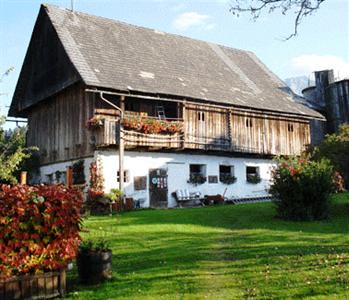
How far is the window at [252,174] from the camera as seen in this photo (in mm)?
29617

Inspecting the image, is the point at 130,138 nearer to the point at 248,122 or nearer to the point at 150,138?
the point at 150,138

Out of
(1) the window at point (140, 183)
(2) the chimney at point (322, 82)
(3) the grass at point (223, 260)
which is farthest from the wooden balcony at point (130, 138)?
(2) the chimney at point (322, 82)

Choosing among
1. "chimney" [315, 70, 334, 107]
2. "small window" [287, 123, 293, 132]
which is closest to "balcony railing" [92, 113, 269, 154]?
"small window" [287, 123, 293, 132]

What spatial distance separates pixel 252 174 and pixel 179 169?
6.42m

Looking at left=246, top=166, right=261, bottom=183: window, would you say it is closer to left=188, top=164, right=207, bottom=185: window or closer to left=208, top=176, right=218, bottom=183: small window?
left=208, top=176, right=218, bottom=183: small window

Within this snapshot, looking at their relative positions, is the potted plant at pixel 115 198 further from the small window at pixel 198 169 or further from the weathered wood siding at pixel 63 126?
the small window at pixel 198 169

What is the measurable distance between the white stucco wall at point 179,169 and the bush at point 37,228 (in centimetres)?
1493

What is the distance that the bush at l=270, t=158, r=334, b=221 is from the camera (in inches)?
630

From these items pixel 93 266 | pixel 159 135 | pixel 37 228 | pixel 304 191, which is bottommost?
pixel 93 266

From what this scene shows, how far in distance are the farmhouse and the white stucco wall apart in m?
0.06

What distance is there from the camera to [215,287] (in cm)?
A: 744

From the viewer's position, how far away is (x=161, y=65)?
2748 centimetres

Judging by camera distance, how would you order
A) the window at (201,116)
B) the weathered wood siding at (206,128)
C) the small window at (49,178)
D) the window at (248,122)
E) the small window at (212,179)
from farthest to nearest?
the window at (248,122)
the small window at (212,179)
the small window at (49,178)
the window at (201,116)
the weathered wood siding at (206,128)

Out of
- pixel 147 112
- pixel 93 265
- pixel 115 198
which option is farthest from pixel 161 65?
pixel 93 265
